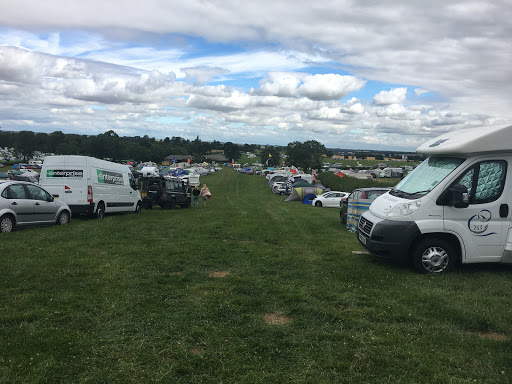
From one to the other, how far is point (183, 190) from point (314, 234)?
1333 cm

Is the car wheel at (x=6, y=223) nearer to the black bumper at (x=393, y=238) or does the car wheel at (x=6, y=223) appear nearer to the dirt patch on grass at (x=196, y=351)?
the dirt patch on grass at (x=196, y=351)

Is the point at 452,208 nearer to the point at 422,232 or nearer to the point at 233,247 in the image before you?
the point at 422,232

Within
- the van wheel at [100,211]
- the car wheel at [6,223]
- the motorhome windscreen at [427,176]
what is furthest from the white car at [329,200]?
the car wheel at [6,223]

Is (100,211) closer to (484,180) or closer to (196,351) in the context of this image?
(196,351)

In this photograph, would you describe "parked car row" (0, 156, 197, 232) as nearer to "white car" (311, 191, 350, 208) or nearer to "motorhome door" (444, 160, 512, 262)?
"motorhome door" (444, 160, 512, 262)

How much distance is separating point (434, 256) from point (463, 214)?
952 mm

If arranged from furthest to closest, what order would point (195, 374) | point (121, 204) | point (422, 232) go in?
point (121, 204)
point (422, 232)
point (195, 374)

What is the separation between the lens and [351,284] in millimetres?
6809

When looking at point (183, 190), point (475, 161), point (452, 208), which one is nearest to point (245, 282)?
point (452, 208)

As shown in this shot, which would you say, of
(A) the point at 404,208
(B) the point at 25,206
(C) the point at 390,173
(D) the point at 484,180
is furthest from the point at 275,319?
(C) the point at 390,173

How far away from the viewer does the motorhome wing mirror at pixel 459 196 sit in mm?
7141

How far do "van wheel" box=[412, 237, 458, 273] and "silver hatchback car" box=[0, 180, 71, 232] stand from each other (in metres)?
11.1

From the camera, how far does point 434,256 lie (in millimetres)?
7461

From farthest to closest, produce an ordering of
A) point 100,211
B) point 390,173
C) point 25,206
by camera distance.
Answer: point 390,173 < point 100,211 < point 25,206
